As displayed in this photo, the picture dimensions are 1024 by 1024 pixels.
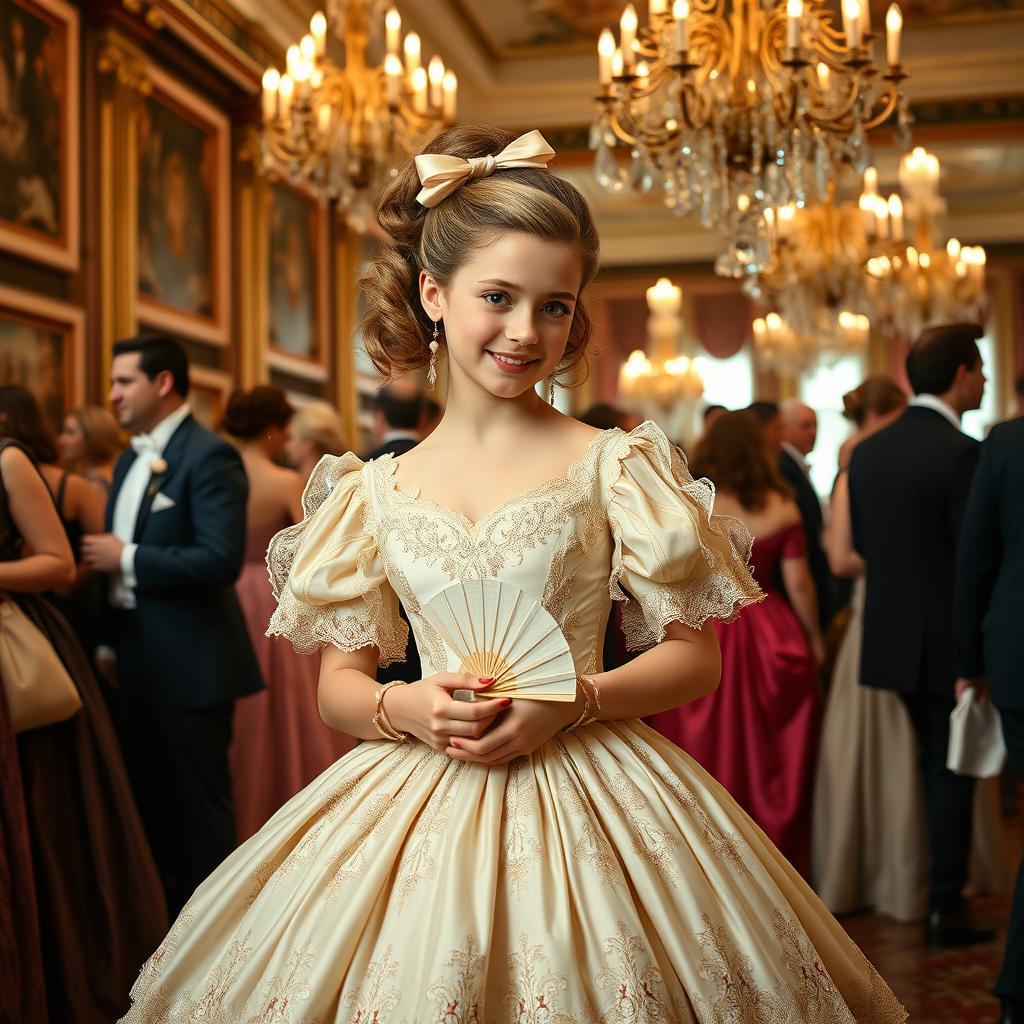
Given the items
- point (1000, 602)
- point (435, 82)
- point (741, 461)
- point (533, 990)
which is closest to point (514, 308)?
point (533, 990)

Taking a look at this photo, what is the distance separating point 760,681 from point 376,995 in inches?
129

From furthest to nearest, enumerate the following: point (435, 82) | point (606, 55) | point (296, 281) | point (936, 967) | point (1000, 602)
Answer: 1. point (296, 281)
2. point (435, 82)
3. point (606, 55)
4. point (936, 967)
5. point (1000, 602)

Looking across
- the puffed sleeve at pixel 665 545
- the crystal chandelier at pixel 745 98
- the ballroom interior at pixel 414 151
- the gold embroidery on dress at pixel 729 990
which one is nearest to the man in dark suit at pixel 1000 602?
the ballroom interior at pixel 414 151

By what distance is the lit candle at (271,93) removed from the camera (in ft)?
20.4

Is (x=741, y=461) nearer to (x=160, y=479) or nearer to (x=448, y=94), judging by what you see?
(x=160, y=479)

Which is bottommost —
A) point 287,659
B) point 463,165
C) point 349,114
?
point 287,659

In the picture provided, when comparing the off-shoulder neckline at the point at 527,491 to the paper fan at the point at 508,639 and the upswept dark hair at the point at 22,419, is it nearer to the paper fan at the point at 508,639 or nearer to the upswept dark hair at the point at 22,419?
the paper fan at the point at 508,639

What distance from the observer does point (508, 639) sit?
5.32 feet

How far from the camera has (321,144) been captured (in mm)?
6281

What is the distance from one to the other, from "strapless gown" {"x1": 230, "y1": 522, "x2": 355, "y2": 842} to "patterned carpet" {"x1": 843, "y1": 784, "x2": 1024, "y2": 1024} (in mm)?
2008

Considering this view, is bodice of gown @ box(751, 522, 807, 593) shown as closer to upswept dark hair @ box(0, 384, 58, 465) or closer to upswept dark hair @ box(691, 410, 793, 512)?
upswept dark hair @ box(691, 410, 793, 512)

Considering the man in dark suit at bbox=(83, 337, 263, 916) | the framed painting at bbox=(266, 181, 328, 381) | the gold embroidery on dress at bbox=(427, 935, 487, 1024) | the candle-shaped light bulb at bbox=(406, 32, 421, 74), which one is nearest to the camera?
the gold embroidery on dress at bbox=(427, 935, 487, 1024)

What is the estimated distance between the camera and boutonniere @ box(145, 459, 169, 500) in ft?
12.6

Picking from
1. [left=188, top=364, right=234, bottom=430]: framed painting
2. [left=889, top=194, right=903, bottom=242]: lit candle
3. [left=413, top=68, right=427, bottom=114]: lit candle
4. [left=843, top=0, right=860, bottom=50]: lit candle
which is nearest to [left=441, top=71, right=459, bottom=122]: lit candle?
[left=413, top=68, right=427, bottom=114]: lit candle
